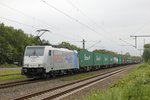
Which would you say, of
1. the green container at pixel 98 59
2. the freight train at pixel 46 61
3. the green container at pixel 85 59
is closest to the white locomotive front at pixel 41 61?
the freight train at pixel 46 61

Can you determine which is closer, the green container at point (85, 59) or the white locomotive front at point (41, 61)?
the white locomotive front at point (41, 61)

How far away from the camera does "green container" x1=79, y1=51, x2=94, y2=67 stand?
148ft

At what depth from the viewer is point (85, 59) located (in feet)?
156

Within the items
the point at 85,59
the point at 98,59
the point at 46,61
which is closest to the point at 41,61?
the point at 46,61

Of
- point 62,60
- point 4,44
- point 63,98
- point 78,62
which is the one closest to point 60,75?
point 62,60

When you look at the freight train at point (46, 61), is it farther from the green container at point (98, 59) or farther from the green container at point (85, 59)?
the green container at point (98, 59)

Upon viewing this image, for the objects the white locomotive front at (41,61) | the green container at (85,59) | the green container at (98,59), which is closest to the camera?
the white locomotive front at (41,61)

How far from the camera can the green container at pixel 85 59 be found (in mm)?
45031

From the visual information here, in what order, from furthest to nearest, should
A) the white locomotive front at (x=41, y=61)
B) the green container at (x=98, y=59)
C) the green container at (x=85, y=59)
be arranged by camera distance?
the green container at (x=98, y=59)
the green container at (x=85, y=59)
the white locomotive front at (x=41, y=61)

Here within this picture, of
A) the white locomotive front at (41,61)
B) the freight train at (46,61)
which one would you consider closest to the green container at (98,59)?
the freight train at (46,61)

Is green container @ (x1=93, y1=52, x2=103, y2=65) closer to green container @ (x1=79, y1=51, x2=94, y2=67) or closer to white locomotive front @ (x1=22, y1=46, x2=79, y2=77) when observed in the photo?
green container @ (x1=79, y1=51, x2=94, y2=67)

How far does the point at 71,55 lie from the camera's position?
128 ft

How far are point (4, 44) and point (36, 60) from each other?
64.1 meters

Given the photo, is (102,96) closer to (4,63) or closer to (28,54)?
(28,54)
